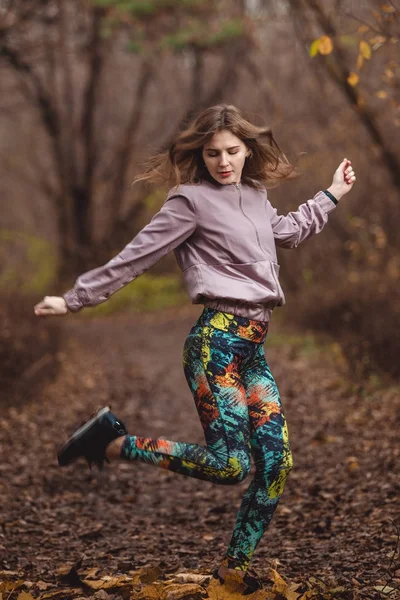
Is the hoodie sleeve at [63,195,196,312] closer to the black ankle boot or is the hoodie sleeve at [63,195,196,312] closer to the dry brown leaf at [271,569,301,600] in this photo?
the black ankle boot

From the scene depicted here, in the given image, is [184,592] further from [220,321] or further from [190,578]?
[220,321]

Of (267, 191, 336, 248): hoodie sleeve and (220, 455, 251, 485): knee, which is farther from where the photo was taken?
(267, 191, 336, 248): hoodie sleeve

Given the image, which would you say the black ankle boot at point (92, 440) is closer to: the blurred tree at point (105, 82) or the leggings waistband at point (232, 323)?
the leggings waistband at point (232, 323)

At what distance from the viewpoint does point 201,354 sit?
3092 mm

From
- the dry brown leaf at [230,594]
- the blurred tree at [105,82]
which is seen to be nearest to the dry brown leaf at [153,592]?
the dry brown leaf at [230,594]

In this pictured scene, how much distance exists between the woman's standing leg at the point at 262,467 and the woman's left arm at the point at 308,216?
0.55m

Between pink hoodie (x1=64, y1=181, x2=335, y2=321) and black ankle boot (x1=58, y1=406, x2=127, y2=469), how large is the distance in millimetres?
492

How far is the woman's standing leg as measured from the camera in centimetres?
307

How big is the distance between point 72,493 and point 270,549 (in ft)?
5.81

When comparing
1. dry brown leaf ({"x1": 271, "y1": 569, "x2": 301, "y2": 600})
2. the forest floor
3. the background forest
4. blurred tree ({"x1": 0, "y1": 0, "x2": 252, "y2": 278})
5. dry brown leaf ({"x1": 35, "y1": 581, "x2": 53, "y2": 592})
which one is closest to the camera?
dry brown leaf ({"x1": 271, "y1": 569, "x2": 301, "y2": 600})

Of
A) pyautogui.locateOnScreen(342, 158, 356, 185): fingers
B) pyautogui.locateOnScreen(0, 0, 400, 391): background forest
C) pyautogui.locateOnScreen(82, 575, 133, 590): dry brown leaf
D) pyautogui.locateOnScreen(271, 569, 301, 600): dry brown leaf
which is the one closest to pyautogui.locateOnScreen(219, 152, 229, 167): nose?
pyautogui.locateOnScreen(0, 0, 400, 391): background forest

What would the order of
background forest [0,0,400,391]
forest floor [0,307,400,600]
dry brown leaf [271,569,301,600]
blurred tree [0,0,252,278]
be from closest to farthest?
dry brown leaf [271,569,301,600] → forest floor [0,307,400,600] → background forest [0,0,400,391] → blurred tree [0,0,252,278]

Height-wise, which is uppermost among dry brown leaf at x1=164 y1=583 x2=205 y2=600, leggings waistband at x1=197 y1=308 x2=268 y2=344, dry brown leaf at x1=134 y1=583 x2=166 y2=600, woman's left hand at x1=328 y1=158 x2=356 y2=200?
woman's left hand at x1=328 y1=158 x2=356 y2=200

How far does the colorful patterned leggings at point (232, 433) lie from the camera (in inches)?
120
